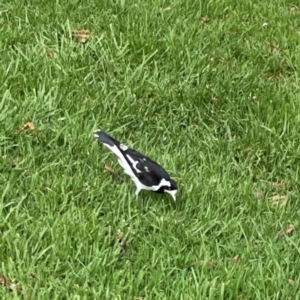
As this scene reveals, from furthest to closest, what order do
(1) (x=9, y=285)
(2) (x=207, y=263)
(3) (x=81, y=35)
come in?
(3) (x=81, y=35) → (2) (x=207, y=263) → (1) (x=9, y=285)

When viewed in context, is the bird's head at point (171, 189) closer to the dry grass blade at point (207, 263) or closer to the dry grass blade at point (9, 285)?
the dry grass blade at point (207, 263)

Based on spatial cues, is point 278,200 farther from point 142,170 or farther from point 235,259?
point 142,170

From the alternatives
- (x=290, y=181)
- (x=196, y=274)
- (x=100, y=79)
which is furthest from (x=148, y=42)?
(x=196, y=274)

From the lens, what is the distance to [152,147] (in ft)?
15.0

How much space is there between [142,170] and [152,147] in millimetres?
591

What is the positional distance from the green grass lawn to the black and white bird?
0.35 ft

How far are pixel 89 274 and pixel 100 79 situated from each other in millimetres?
1855

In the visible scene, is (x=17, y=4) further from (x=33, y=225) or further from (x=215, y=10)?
(x=33, y=225)

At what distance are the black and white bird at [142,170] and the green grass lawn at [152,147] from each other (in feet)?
0.35

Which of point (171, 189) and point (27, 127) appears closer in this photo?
point (171, 189)

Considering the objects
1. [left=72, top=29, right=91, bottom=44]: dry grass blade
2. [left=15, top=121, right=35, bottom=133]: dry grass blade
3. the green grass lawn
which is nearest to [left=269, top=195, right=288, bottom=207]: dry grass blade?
the green grass lawn

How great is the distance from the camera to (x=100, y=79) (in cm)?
505

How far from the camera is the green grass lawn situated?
3.58m

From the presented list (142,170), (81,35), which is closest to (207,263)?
(142,170)
